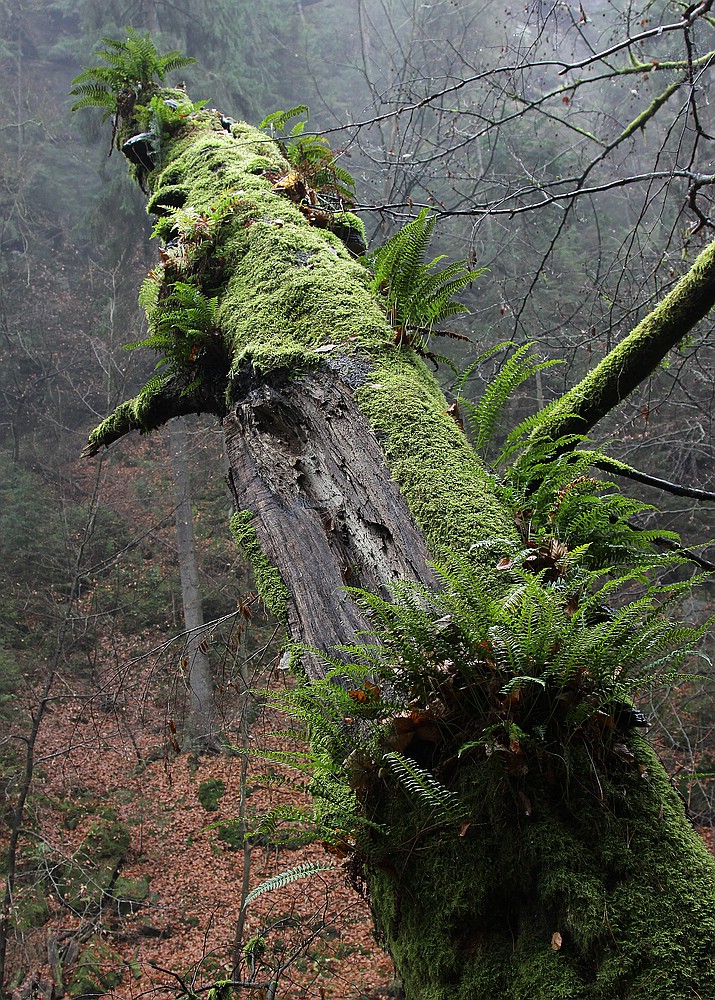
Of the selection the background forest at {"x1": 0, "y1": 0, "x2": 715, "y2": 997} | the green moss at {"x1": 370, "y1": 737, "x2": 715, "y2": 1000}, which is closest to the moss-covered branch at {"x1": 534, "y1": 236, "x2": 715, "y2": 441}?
the background forest at {"x1": 0, "y1": 0, "x2": 715, "y2": 997}

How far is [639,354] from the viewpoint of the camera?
2629 millimetres

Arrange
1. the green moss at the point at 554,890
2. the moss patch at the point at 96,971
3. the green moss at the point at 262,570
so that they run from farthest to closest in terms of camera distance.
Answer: the moss patch at the point at 96,971, the green moss at the point at 262,570, the green moss at the point at 554,890

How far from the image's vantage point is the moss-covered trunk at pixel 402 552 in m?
1.23

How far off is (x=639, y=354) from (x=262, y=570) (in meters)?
1.65

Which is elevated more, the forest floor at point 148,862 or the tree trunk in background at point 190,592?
the tree trunk in background at point 190,592

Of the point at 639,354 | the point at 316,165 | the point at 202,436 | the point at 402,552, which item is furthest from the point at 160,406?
the point at 202,436

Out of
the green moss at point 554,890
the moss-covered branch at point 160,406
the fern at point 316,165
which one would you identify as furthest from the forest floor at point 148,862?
the green moss at point 554,890

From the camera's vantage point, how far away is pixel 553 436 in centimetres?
245

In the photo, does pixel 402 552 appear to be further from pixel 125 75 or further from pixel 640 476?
pixel 125 75

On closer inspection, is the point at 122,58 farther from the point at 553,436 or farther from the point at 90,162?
the point at 90,162

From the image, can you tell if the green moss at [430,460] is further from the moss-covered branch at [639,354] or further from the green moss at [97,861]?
the green moss at [97,861]

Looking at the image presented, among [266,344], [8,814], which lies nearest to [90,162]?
[8,814]

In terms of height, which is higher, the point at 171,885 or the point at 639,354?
the point at 639,354

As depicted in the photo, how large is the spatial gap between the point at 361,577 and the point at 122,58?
4422mm
